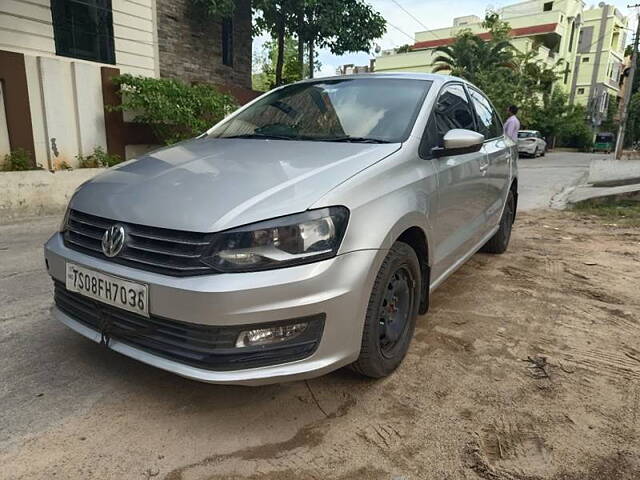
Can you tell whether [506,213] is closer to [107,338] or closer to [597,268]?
[597,268]

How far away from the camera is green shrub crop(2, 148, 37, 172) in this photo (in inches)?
254

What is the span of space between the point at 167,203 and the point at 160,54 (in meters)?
8.85

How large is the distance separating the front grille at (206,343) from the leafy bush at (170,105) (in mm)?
6627


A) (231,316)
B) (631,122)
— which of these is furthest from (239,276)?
(631,122)

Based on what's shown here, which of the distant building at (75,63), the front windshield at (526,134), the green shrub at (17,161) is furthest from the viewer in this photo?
the front windshield at (526,134)

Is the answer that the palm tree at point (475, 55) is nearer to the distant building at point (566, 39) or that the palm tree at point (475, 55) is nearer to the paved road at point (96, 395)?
the distant building at point (566, 39)

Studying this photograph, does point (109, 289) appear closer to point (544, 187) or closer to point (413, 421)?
point (413, 421)

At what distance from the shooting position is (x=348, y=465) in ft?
6.22

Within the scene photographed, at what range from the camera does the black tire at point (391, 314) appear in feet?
7.24

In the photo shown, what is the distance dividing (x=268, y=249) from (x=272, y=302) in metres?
0.21

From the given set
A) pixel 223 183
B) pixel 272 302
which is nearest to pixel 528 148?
pixel 223 183

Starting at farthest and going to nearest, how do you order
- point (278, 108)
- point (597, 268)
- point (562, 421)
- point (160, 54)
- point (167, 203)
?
point (160, 54), point (597, 268), point (278, 108), point (562, 421), point (167, 203)

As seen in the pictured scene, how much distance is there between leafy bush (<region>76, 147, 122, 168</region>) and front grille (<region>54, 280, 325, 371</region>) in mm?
6319

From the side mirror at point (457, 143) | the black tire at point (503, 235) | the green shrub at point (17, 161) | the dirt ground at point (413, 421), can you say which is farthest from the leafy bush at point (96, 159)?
the side mirror at point (457, 143)
